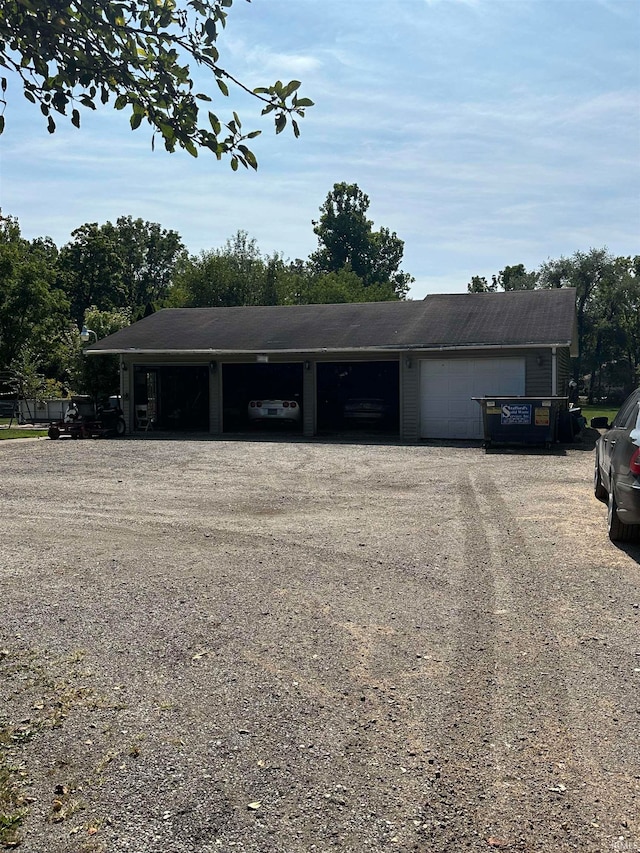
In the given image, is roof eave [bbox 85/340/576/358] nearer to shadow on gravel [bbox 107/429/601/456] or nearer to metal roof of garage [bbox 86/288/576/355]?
metal roof of garage [bbox 86/288/576/355]

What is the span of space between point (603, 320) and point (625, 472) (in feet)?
163

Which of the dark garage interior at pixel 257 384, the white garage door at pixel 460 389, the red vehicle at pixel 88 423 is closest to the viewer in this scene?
the white garage door at pixel 460 389

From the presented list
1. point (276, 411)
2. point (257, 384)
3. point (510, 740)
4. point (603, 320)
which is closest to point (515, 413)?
point (276, 411)

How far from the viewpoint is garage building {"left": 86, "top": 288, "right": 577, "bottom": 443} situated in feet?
66.8

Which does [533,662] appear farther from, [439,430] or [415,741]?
[439,430]

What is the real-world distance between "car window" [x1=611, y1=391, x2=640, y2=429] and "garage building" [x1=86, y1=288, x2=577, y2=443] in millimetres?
10762

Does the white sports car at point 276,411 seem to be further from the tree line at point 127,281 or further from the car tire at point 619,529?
the car tire at point 619,529

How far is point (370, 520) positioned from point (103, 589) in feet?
12.9

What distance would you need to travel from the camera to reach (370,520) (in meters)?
9.23

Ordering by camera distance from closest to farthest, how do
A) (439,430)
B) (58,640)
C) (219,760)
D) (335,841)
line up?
(335,841) < (219,760) < (58,640) < (439,430)

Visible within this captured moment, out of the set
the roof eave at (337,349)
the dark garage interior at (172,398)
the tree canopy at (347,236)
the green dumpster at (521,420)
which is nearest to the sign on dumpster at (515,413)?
the green dumpster at (521,420)

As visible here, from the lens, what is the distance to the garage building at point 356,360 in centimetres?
2038

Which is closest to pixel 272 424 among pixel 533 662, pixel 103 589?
pixel 103 589

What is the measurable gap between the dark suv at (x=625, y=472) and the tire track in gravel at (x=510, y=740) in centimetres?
152
